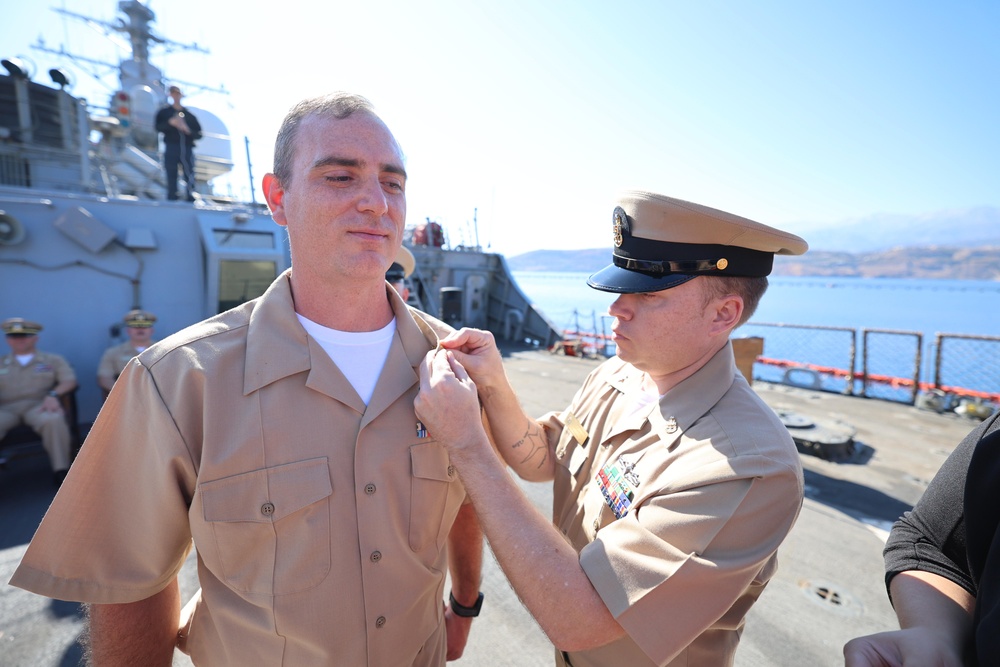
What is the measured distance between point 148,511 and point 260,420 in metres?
0.34

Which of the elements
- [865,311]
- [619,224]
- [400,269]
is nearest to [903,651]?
[619,224]

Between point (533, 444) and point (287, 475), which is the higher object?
point (287, 475)

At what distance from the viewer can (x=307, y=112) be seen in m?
1.38

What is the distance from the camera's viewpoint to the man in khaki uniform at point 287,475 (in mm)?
1164

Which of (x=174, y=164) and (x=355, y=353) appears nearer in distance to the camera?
(x=355, y=353)

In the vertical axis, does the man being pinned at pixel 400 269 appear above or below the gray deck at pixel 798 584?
above

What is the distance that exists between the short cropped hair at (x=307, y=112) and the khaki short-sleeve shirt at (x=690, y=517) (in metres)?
1.30

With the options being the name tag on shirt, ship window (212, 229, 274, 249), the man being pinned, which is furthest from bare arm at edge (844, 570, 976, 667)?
ship window (212, 229, 274, 249)

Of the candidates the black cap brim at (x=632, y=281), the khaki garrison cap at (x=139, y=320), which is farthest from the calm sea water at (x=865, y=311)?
the khaki garrison cap at (x=139, y=320)

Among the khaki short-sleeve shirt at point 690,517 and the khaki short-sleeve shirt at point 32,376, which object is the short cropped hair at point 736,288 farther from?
the khaki short-sleeve shirt at point 32,376

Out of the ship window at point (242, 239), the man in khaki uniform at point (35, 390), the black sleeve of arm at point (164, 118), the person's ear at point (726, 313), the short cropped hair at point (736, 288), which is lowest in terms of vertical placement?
the man in khaki uniform at point (35, 390)

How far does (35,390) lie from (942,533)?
6.40m

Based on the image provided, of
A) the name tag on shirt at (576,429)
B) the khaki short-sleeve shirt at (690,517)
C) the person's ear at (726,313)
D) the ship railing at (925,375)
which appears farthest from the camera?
the ship railing at (925,375)

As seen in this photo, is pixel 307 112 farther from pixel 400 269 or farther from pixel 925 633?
pixel 400 269
